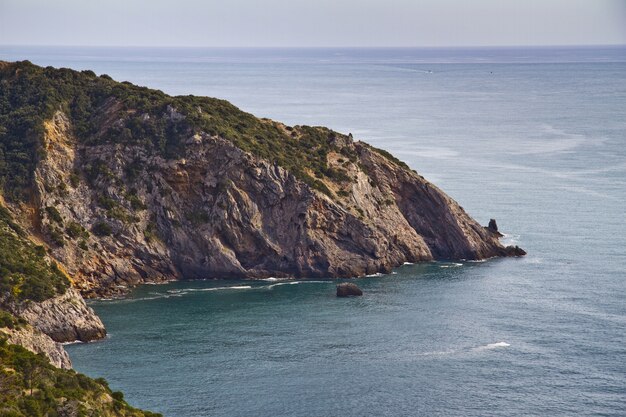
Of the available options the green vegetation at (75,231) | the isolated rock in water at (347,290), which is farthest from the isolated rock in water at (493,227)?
the green vegetation at (75,231)

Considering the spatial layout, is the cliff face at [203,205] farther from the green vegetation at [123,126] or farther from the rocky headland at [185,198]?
the green vegetation at [123,126]

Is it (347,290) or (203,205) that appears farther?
(203,205)

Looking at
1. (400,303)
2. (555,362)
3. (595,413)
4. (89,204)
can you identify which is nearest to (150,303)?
(89,204)

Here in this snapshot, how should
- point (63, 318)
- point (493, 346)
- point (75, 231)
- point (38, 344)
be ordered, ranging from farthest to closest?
point (75, 231)
point (63, 318)
point (493, 346)
point (38, 344)

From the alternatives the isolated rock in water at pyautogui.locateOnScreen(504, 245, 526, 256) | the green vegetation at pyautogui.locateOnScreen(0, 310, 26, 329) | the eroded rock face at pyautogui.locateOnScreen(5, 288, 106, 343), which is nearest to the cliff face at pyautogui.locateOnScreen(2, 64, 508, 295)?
the isolated rock in water at pyautogui.locateOnScreen(504, 245, 526, 256)

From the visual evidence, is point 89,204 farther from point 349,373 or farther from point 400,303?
point 349,373

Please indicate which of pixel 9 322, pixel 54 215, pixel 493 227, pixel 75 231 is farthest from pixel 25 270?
pixel 493 227

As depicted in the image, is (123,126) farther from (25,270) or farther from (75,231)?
(25,270)
